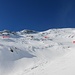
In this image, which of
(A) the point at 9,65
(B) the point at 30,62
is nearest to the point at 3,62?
(A) the point at 9,65

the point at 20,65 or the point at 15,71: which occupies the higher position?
the point at 20,65

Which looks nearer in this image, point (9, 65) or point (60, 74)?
point (60, 74)

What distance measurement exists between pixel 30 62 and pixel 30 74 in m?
8.89

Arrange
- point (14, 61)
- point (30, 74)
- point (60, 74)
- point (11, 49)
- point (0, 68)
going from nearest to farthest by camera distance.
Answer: point (60, 74)
point (30, 74)
point (0, 68)
point (14, 61)
point (11, 49)

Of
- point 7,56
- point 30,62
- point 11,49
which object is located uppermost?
point 11,49

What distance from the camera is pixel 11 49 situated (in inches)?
1144

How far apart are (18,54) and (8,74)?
8.39 m

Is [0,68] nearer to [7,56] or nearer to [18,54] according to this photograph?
[7,56]

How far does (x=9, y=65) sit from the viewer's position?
73.2 ft

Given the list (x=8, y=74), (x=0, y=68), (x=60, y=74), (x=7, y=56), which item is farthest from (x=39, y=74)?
(x=7, y=56)

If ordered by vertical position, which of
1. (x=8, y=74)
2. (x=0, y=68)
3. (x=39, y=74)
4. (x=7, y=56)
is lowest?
(x=39, y=74)

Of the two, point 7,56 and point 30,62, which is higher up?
point 7,56

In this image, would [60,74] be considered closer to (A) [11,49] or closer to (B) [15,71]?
(B) [15,71]

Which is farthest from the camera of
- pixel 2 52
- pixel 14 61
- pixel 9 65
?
pixel 2 52
